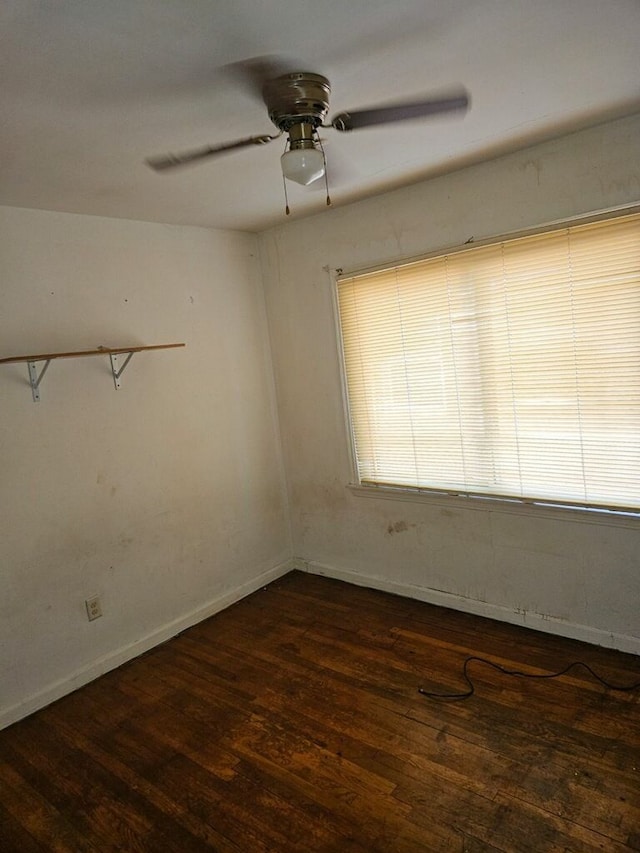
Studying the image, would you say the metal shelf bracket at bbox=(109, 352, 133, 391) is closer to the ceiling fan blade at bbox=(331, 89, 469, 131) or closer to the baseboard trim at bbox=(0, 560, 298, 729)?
the baseboard trim at bbox=(0, 560, 298, 729)

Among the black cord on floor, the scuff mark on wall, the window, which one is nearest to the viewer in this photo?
the black cord on floor

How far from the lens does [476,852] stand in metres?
1.75

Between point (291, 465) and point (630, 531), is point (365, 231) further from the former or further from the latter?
point (630, 531)

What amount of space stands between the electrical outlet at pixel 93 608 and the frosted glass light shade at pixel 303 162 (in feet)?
8.07

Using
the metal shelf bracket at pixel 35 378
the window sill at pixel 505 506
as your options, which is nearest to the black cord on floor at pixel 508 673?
the window sill at pixel 505 506

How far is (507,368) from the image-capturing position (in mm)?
2949

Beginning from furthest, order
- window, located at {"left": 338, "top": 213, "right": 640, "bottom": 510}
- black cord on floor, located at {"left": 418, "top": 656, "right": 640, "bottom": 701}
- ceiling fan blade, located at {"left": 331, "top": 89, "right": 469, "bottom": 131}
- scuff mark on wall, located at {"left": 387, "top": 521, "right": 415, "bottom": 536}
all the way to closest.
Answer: scuff mark on wall, located at {"left": 387, "top": 521, "right": 415, "bottom": 536} → window, located at {"left": 338, "top": 213, "right": 640, "bottom": 510} → black cord on floor, located at {"left": 418, "top": 656, "right": 640, "bottom": 701} → ceiling fan blade, located at {"left": 331, "top": 89, "right": 469, "bottom": 131}

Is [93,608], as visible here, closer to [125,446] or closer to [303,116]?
[125,446]

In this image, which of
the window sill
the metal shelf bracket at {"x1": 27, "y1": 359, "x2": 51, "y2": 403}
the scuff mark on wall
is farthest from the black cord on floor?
the metal shelf bracket at {"x1": 27, "y1": 359, "x2": 51, "y2": 403}

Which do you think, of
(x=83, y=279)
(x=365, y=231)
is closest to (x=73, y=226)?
(x=83, y=279)

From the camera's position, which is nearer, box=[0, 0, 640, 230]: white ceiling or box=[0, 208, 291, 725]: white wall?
box=[0, 0, 640, 230]: white ceiling

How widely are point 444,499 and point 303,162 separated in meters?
2.22

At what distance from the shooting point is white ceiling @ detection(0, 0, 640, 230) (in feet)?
4.56

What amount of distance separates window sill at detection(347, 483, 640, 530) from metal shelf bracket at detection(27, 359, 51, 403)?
204cm
